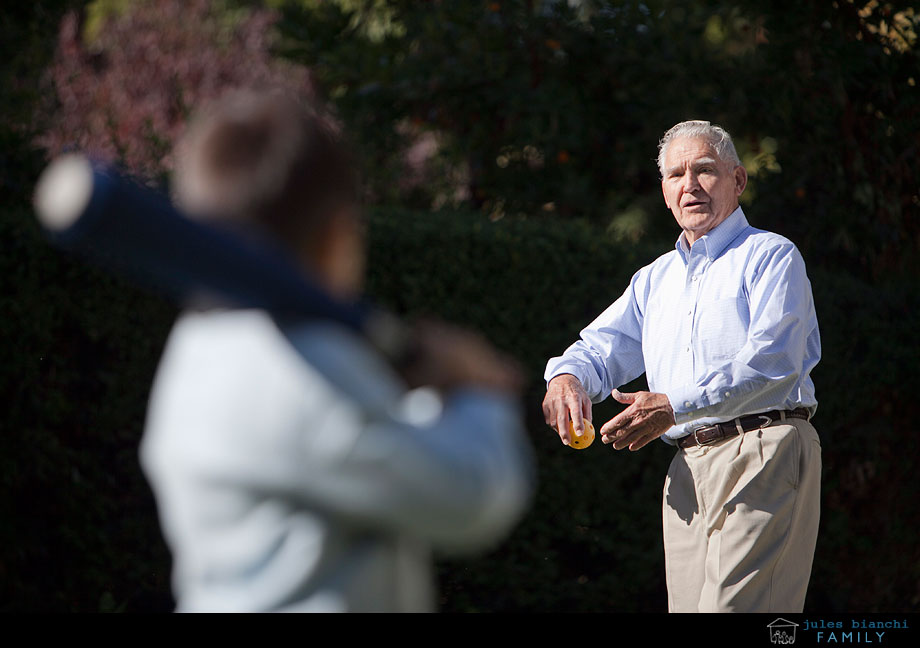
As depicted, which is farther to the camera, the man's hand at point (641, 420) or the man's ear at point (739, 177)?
the man's ear at point (739, 177)

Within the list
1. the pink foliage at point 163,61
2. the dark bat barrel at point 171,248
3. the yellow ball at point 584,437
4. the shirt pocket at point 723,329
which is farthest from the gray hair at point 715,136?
the pink foliage at point 163,61

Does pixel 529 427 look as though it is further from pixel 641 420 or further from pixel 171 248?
pixel 171 248

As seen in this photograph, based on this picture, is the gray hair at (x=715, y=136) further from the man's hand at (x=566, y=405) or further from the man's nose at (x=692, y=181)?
the man's hand at (x=566, y=405)

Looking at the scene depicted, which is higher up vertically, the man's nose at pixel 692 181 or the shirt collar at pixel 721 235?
the man's nose at pixel 692 181

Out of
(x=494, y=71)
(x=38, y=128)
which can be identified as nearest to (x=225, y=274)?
(x=38, y=128)

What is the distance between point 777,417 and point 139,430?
10.0 ft

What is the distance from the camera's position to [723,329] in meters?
3.43

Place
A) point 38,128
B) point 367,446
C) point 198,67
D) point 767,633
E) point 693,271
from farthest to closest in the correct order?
point 198,67, point 38,128, point 693,271, point 767,633, point 367,446

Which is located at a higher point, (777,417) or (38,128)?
(38,128)

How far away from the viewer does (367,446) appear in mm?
1304

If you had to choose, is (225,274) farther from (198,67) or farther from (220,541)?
(198,67)

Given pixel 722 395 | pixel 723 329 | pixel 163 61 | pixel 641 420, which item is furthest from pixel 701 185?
pixel 163 61

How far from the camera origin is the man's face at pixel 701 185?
11.8 ft

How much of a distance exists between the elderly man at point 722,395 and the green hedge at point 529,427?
1973mm
